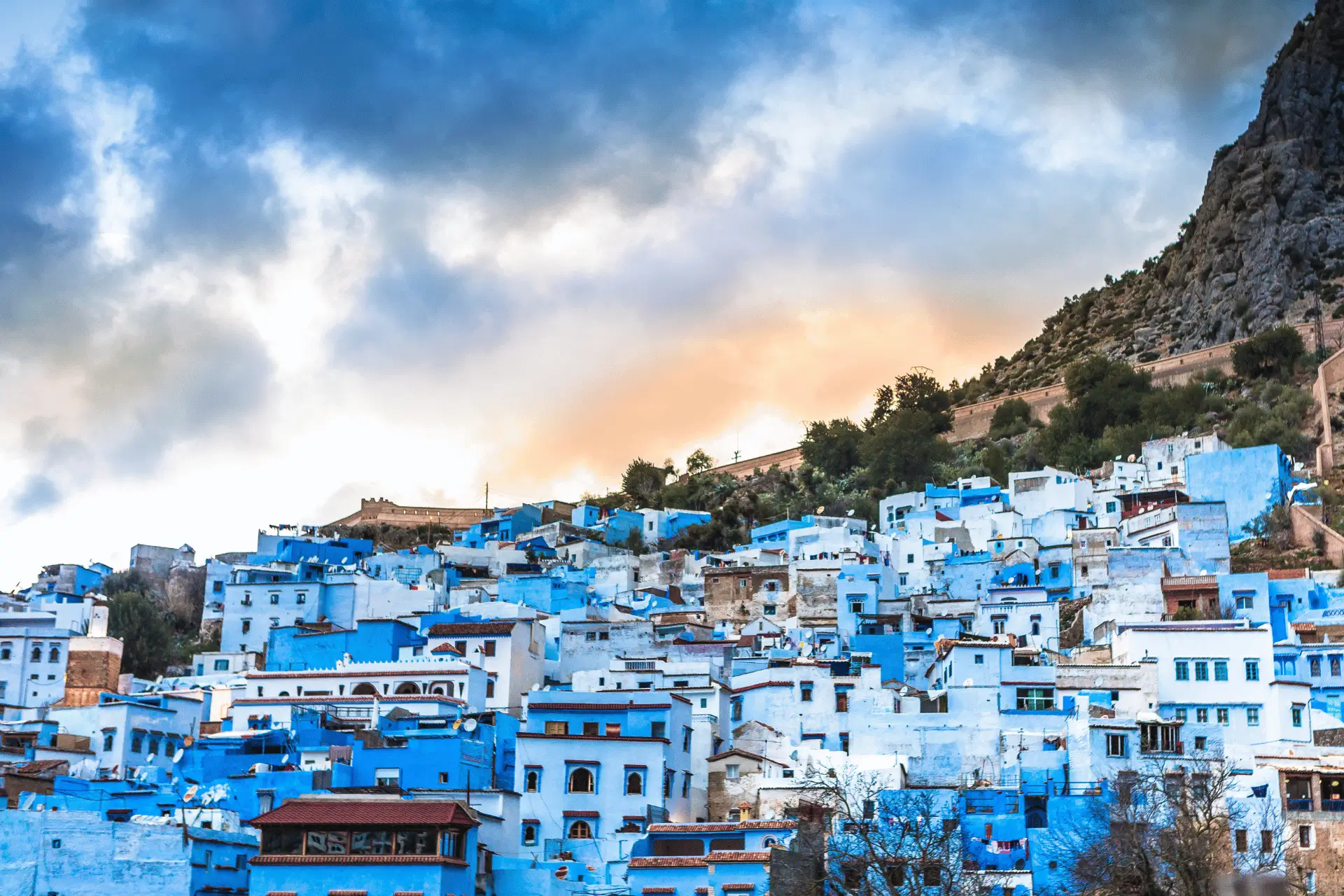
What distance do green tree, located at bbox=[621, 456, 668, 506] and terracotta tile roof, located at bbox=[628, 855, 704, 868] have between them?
170 ft

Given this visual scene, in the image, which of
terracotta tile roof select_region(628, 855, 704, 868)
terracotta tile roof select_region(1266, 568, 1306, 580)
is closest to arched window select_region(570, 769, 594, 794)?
terracotta tile roof select_region(628, 855, 704, 868)

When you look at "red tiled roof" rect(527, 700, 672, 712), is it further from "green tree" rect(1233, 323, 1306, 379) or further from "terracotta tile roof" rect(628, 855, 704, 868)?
"green tree" rect(1233, 323, 1306, 379)

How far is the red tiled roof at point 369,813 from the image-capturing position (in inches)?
1209

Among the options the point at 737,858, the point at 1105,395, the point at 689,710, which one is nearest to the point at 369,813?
the point at 737,858

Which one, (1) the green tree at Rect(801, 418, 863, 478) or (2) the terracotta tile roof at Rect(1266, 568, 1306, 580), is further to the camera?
(1) the green tree at Rect(801, 418, 863, 478)

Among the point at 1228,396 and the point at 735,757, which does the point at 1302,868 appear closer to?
the point at 735,757

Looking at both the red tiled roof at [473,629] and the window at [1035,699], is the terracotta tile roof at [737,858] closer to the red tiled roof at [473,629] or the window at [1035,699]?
the window at [1035,699]

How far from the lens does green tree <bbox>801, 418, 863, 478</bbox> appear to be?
262 ft

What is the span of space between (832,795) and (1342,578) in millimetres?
23103

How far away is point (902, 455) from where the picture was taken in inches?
2982

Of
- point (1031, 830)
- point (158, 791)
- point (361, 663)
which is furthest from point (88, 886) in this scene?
point (1031, 830)

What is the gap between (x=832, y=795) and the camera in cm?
3519

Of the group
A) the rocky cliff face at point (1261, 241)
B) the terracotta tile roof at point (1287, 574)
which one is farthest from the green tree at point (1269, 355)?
the terracotta tile roof at point (1287, 574)

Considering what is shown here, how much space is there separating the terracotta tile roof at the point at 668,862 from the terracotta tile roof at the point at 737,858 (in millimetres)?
208
